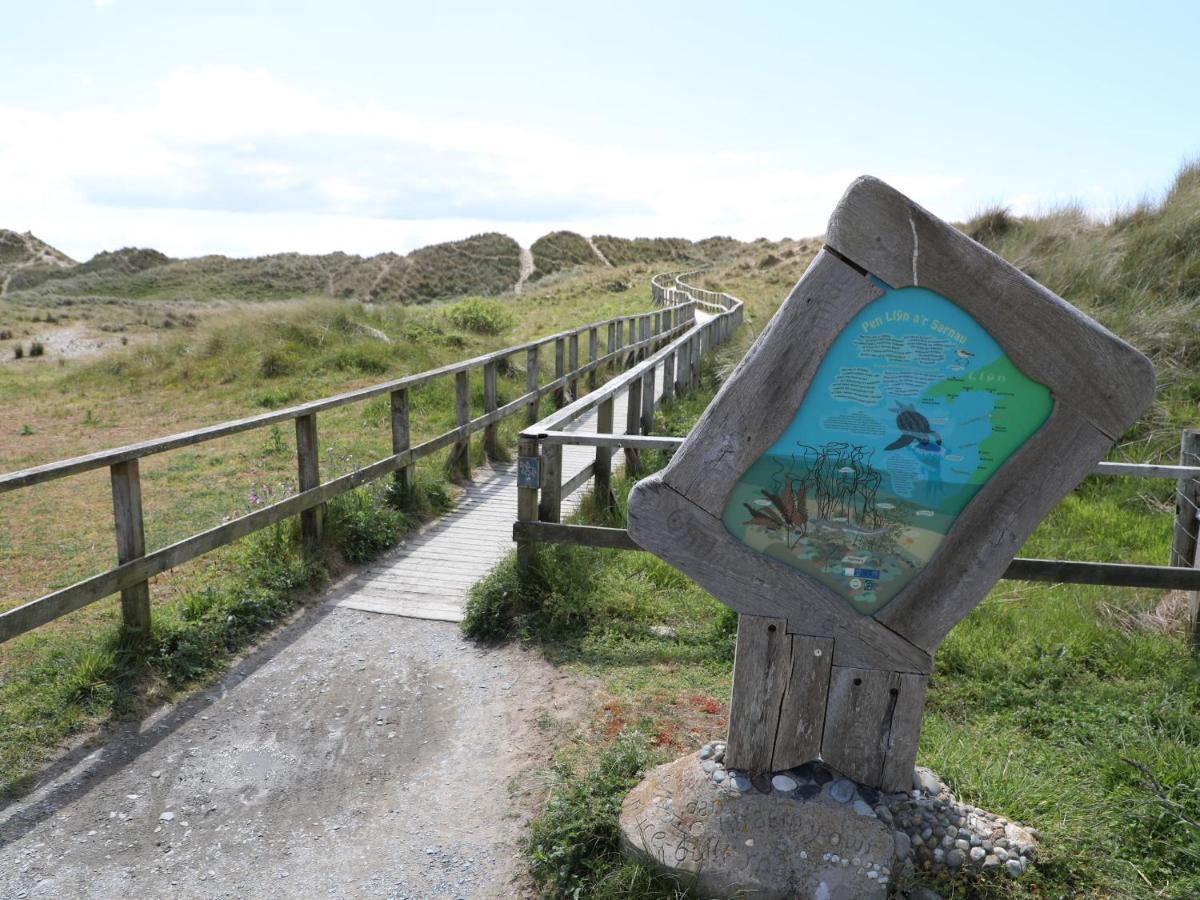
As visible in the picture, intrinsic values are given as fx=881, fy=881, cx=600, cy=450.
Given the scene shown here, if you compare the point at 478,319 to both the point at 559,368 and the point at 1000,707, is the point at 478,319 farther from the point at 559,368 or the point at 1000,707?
the point at 1000,707

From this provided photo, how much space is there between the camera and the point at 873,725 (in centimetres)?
308

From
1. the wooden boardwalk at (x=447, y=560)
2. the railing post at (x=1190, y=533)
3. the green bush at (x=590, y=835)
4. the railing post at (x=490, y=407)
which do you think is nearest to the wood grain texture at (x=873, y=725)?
the green bush at (x=590, y=835)

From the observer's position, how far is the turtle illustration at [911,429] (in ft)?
9.21

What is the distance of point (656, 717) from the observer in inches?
164

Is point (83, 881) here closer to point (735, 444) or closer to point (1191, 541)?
point (735, 444)

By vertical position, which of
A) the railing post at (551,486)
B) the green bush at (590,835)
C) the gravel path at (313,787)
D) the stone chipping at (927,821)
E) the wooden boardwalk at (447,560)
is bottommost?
the gravel path at (313,787)

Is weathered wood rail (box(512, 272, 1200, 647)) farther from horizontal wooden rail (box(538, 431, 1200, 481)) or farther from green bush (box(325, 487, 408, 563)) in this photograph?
green bush (box(325, 487, 408, 563))

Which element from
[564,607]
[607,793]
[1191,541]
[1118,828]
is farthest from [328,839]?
[1191,541]

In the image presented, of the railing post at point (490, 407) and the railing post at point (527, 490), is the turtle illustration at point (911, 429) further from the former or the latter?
the railing post at point (490, 407)

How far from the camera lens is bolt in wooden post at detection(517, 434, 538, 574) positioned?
5.34 metres

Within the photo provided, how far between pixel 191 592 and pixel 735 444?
406cm

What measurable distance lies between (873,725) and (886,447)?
3.30ft

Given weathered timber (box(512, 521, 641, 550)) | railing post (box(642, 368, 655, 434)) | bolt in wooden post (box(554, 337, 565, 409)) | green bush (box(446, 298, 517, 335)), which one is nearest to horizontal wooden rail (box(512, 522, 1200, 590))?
weathered timber (box(512, 521, 641, 550))

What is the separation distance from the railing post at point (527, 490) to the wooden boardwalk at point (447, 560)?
25.4 inches
